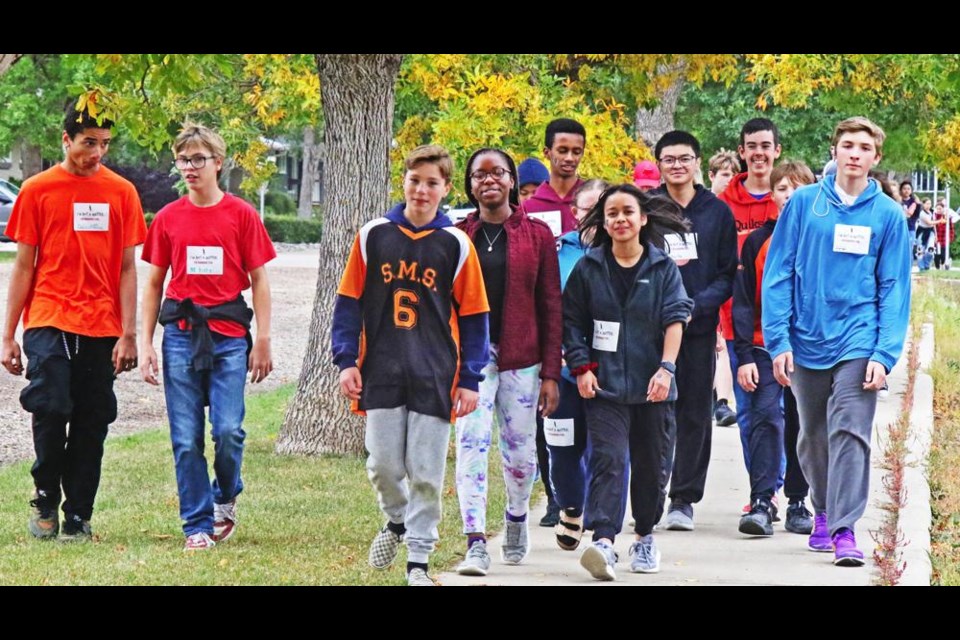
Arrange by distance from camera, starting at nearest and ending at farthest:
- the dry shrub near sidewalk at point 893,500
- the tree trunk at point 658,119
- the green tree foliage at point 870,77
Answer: the dry shrub near sidewalk at point 893,500
the green tree foliage at point 870,77
the tree trunk at point 658,119

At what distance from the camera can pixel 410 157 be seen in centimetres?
713

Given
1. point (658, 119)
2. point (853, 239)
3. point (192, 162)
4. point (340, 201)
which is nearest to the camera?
point (853, 239)

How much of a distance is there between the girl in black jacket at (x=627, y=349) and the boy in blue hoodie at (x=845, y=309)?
62 cm

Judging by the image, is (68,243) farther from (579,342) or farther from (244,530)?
(579,342)

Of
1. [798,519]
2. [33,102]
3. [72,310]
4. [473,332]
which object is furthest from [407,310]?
[33,102]

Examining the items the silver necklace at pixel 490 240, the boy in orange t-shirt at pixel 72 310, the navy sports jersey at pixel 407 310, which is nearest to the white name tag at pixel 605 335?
the silver necklace at pixel 490 240

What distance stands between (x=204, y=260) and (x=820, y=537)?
3300 millimetres

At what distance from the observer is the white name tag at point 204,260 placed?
7859 mm

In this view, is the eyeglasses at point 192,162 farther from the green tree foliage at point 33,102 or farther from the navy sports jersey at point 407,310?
the green tree foliage at point 33,102

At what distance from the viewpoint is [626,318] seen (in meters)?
7.59

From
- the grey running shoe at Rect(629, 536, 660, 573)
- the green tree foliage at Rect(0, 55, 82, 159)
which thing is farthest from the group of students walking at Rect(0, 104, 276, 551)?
the green tree foliage at Rect(0, 55, 82, 159)

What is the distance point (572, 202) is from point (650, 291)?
3.62ft

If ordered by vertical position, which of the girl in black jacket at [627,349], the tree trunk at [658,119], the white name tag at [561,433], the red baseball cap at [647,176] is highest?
the tree trunk at [658,119]

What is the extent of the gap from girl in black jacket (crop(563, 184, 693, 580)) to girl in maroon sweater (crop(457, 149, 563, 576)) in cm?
12
